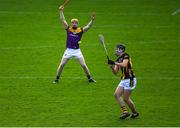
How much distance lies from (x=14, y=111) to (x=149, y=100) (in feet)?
14.6

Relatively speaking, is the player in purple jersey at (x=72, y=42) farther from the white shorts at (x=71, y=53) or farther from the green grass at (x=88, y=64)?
→ the green grass at (x=88, y=64)

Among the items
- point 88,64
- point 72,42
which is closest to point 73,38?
point 72,42

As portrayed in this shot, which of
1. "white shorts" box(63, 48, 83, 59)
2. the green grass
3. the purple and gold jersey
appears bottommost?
the green grass

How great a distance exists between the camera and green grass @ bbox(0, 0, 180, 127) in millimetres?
19578

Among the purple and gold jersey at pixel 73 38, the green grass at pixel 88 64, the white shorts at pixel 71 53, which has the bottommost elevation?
the green grass at pixel 88 64

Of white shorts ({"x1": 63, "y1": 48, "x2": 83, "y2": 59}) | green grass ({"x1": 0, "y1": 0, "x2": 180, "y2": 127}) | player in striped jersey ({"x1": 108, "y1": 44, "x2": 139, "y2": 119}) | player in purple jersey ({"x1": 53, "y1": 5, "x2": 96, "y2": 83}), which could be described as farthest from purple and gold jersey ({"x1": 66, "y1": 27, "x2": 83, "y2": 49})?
player in striped jersey ({"x1": 108, "y1": 44, "x2": 139, "y2": 119})

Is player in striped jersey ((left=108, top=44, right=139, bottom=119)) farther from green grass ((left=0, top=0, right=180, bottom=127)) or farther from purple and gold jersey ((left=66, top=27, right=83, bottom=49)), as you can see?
purple and gold jersey ((left=66, top=27, right=83, bottom=49))

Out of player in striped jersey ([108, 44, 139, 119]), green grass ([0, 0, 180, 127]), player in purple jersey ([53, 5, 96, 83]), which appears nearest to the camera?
player in striped jersey ([108, 44, 139, 119])

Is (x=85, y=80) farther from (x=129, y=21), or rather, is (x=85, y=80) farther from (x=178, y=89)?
(x=129, y=21)

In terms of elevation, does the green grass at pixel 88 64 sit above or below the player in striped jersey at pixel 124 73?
below

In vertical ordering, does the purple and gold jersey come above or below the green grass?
above

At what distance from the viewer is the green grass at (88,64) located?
19578 millimetres

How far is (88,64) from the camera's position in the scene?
26688 millimetres

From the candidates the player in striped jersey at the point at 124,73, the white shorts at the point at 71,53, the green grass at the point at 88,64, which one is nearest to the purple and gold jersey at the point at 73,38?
the white shorts at the point at 71,53
